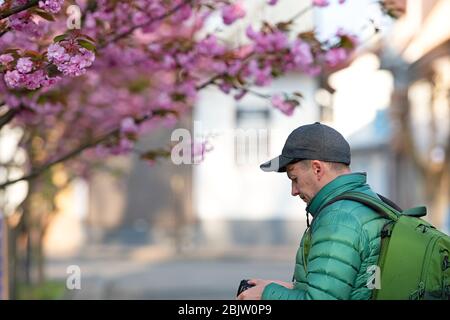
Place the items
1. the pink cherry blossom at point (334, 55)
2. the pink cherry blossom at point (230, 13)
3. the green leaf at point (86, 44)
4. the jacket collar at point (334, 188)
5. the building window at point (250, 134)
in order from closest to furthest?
the jacket collar at point (334, 188), the green leaf at point (86, 44), the pink cherry blossom at point (334, 55), the pink cherry blossom at point (230, 13), the building window at point (250, 134)

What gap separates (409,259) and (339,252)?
27cm

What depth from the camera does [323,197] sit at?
3.33 m

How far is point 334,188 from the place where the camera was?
3314 mm

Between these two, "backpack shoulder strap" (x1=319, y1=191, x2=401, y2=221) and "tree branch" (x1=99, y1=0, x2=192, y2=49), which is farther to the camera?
"tree branch" (x1=99, y1=0, x2=192, y2=49)

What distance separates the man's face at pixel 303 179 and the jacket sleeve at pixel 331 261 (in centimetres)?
21

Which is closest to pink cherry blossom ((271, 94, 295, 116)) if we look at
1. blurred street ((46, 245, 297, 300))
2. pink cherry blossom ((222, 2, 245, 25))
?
pink cherry blossom ((222, 2, 245, 25))

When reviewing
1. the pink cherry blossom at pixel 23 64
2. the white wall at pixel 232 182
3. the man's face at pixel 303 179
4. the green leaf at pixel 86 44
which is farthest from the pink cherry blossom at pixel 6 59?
the white wall at pixel 232 182

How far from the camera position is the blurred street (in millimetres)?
16094

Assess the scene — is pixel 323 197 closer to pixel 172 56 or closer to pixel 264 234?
pixel 172 56

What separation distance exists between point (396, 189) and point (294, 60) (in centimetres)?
1948

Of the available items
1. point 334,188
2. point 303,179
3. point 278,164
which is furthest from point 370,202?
point 278,164

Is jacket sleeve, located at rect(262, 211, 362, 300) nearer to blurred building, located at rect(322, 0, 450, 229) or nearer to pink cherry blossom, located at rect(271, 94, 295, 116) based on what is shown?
pink cherry blossom, located at rect(271, 94, 295, 116)

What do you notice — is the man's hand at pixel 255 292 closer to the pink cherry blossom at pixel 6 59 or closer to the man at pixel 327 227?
the man at pixel 327 227

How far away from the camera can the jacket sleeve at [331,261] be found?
9.98 ft
